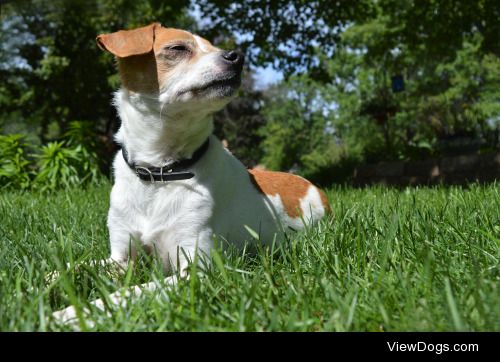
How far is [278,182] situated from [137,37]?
148 centimetres

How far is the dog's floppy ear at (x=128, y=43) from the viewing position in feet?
8.93

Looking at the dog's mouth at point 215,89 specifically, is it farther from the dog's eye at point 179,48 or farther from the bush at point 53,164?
the bush at point 53,164

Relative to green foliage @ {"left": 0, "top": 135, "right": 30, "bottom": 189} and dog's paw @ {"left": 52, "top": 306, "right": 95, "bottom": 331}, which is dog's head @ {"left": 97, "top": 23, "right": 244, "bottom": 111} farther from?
green foliage @ {"left": 0, "top": 135, "right": 30, "bottom": 189}

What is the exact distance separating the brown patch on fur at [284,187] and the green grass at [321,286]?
53 cm

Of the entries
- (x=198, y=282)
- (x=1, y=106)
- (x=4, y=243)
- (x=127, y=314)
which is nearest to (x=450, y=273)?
(x=198, y=282)

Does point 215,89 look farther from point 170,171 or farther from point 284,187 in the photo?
point 284,187

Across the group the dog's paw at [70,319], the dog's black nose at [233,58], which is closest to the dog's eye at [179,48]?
the dog's black nose at [233,58]

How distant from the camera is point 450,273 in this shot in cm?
203

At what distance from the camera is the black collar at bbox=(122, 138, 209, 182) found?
2.70 m

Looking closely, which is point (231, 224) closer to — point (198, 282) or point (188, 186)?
point (188, 186)

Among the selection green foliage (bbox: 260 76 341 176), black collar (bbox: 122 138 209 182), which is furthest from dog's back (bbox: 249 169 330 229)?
green foliage (bbox: 260 76 341 176)

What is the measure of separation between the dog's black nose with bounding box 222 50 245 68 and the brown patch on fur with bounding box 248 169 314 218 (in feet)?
2.69

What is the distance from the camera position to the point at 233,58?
271 cm

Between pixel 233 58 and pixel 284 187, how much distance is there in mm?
1255
